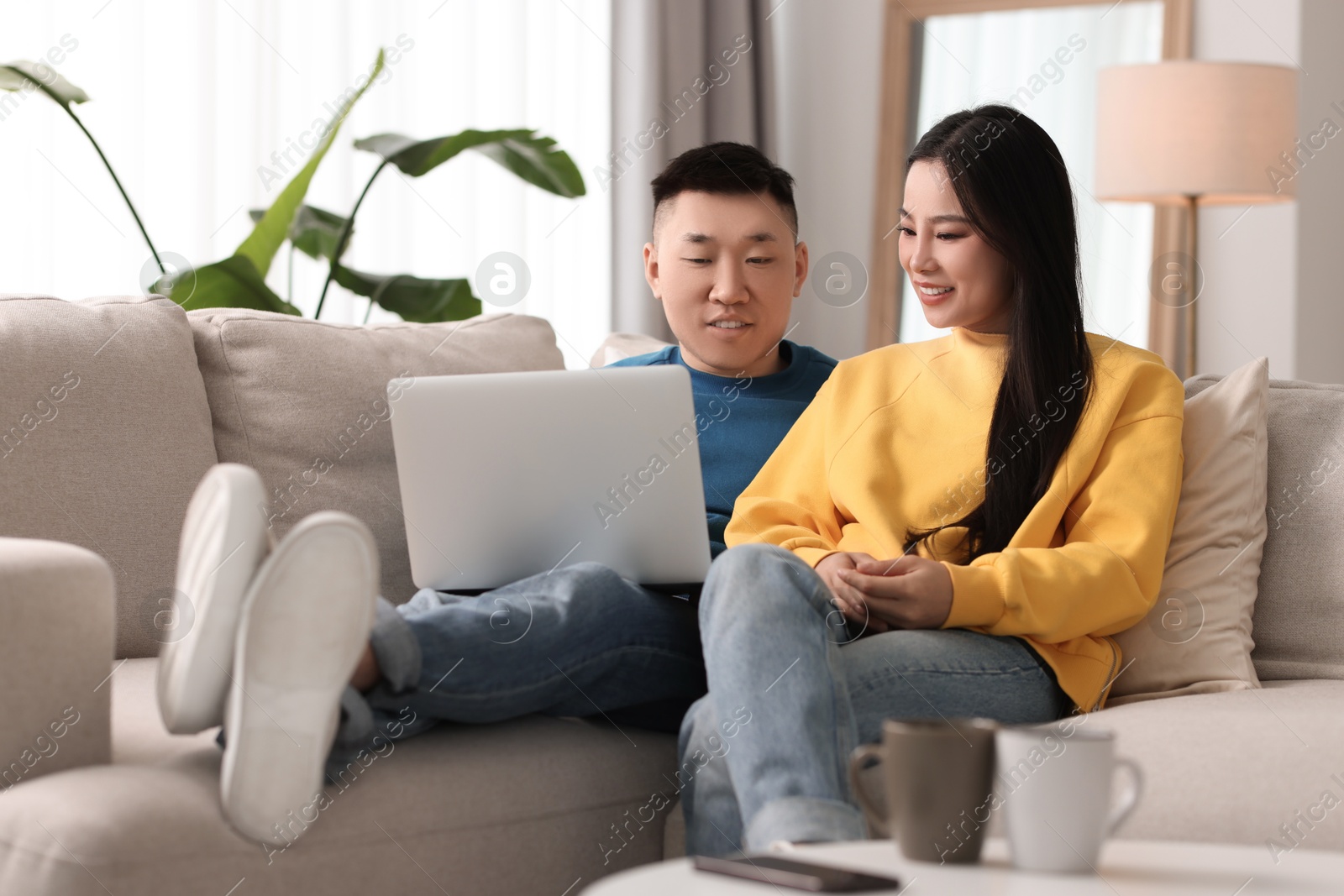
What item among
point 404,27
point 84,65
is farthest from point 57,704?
point 404,27

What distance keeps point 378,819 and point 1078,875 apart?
0.65 meters

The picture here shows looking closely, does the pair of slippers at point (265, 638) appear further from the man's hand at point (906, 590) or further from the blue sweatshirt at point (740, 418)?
the blue sweatshirt at point (740, 418)

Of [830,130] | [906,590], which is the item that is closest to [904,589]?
[906,590]

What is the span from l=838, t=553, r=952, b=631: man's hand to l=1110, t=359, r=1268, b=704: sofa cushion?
11.1 inches

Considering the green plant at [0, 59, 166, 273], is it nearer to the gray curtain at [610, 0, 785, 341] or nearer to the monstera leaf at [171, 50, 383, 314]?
the monstera leaf at [171, 50, 383, 314]

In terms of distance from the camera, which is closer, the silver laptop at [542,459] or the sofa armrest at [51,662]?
the sofa armrest at [51,662]

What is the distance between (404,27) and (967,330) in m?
1.94

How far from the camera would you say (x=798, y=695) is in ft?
3.58

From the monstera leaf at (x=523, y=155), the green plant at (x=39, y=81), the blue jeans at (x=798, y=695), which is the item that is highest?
the green plant at (x=39, y=81)

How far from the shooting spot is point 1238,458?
4.90ft

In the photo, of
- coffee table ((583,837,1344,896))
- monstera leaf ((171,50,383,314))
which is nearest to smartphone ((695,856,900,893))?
coffee table ((583,837,1344,896))

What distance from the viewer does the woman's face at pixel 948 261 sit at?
151 cm

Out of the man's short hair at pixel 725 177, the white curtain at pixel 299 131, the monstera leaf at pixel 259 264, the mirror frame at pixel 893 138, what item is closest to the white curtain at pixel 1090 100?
the mirror frame at pixel 893 138

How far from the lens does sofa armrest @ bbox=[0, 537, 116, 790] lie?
1.12 metres
